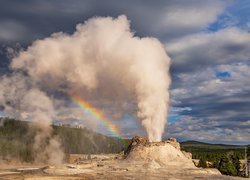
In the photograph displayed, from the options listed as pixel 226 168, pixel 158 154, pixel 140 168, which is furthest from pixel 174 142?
pixel 140 168

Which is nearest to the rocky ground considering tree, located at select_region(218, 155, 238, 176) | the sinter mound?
the sinter mound

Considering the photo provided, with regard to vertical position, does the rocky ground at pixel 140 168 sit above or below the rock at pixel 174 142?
below

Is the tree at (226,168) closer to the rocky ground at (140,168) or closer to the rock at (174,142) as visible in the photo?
the rock at (174,142)

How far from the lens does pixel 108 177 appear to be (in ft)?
187

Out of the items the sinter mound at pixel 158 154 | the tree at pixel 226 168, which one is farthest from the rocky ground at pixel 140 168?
the tree at pixel 226 168

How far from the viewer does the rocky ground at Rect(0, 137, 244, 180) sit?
60.3 meters

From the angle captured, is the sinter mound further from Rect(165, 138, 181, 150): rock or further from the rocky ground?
Rect(165, 138, 181, 150): rock

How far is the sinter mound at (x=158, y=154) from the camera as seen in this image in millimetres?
73819

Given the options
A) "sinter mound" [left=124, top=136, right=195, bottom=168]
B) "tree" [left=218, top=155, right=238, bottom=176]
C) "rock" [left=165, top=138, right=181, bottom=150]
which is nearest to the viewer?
"sinter mound" [left=124, top=136, right=195, bottom=168]

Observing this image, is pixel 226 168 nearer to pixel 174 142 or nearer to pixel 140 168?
pixel 174 142

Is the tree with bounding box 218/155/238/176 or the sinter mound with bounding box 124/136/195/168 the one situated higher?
the sinter mound with bounding box 124/136/195/168

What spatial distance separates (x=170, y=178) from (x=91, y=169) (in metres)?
17.1

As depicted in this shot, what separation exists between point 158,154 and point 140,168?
7.87 m

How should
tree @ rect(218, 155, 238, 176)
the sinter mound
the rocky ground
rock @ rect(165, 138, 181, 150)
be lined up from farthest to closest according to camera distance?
tree @ rect(218, 155, 238, 176), rock @ rect(165, 138, 181, 150), the sinter mound, the rocky ground
